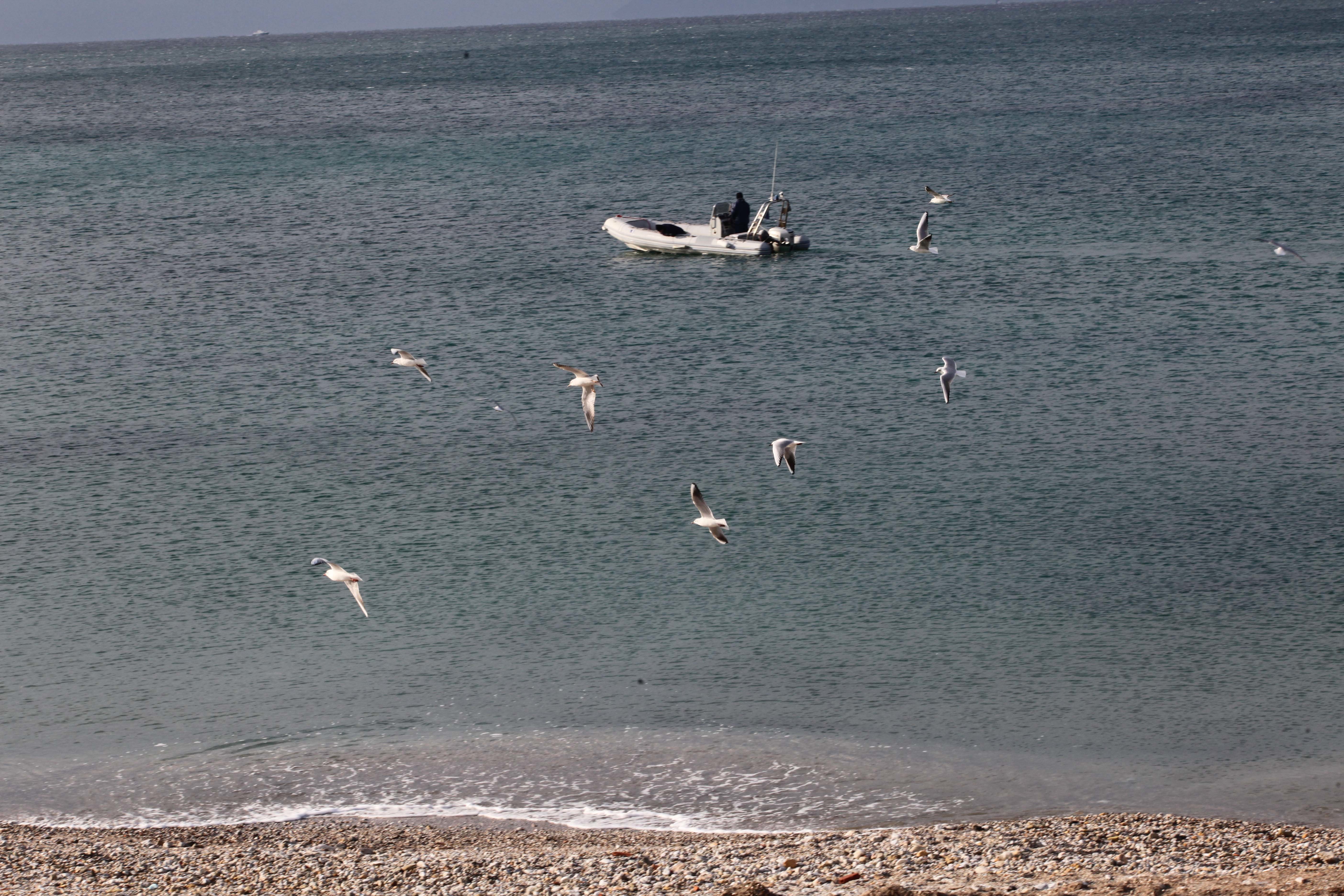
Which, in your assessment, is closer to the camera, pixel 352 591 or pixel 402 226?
pixel 352 591

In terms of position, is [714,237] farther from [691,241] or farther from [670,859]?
[670,859]

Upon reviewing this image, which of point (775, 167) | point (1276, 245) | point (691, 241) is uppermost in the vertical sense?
point (775, 167)

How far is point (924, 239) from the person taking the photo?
1542 inches

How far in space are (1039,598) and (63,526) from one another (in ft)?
A: 57.9

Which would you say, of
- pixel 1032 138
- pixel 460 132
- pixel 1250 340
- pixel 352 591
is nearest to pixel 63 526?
pixel 352 591

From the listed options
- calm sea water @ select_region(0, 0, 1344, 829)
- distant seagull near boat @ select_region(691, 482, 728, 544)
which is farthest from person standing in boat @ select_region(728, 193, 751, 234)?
distant seagull near boat @ select_region(691, 482, 728, 544)

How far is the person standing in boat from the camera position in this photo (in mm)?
52719

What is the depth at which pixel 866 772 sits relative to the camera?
17250 mm

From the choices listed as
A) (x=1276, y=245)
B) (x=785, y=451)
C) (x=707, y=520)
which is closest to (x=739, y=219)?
(x=1276, y=245)

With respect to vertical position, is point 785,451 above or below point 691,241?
above

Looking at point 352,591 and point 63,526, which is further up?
point 352,591

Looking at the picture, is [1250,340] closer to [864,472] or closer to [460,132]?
[864,472]

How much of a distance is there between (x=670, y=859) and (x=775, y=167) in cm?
Answer: 5569

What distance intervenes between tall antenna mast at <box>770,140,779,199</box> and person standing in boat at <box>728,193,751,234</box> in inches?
129
